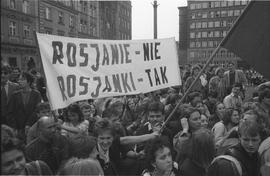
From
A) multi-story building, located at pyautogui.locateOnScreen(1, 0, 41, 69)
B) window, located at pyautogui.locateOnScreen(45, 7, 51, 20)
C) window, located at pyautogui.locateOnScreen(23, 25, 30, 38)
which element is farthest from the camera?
window, located at pyautogui.locateOnScreen(45, 7, 51, 20)

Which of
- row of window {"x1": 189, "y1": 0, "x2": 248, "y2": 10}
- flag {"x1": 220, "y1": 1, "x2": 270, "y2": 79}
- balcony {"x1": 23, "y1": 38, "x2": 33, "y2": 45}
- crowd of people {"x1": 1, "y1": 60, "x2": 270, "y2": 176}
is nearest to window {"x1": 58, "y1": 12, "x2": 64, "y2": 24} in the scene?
balcony {"x1": 23, "y1": 38, "x2": 33, "y2": 45}

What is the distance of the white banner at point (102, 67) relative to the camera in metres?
4.02

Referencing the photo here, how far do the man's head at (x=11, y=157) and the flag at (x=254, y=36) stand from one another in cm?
192

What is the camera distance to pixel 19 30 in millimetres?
35312

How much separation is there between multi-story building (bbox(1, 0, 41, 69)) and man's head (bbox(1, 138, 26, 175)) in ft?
106

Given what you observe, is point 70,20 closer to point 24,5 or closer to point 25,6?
point 25,6

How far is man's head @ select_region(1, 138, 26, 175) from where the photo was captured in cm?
186

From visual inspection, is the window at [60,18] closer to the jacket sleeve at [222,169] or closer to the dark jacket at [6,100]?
the dark jacket at [6,100]

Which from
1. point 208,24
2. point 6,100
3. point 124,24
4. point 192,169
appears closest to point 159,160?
point 192,169

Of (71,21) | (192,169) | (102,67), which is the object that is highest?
(71,21)

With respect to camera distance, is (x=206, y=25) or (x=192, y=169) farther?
(x=206, y=25)

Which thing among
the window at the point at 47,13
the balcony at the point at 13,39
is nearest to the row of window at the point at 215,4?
the window at the point at 47,13

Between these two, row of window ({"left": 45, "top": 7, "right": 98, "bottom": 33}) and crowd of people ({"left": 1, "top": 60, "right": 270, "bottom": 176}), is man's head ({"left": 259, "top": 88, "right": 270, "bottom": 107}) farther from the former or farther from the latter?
row of window ({"left": 45, "top": 7, "right": 98, "bottom": 33})

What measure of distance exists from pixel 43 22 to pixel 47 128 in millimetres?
37147
